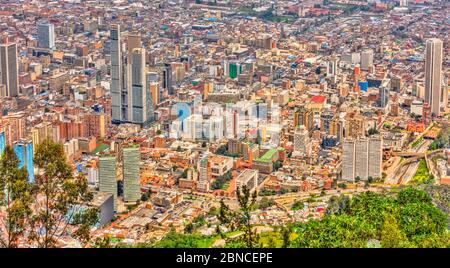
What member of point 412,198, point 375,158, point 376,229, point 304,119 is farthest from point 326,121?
point 376,229

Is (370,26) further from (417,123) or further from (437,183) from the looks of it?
(437,183)

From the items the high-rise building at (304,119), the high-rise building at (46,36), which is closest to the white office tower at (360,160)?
the high-rise building at (304,119)

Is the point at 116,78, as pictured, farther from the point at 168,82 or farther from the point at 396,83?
the point at 396,83

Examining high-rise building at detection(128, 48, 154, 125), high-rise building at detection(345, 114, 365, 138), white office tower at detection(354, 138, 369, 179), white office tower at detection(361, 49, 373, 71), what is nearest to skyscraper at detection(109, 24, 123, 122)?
high-rise building at detection(128, 48, 154, 125)

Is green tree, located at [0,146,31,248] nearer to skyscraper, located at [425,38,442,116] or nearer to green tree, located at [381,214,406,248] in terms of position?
green tree, located at [381,214,406,248]

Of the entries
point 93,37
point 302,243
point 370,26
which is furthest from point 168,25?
point 302,243

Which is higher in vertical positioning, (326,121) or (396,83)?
(396,83)

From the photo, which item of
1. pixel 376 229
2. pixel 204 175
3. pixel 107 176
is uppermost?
pixel 376 229
